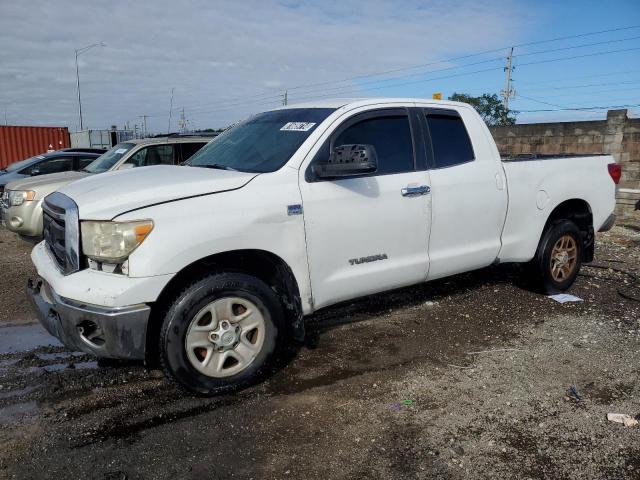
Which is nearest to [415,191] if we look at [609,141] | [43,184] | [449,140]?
[449,140]

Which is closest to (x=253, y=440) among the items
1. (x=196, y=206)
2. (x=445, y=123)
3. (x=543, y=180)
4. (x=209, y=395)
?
(x=209, y=395)

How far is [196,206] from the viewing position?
3131mm

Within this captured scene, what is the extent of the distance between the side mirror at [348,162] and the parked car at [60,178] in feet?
16.5

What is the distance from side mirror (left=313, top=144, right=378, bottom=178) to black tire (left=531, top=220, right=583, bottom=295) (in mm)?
2548

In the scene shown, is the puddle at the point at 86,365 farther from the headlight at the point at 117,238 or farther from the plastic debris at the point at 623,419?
the plastic debris at the point at 623,419

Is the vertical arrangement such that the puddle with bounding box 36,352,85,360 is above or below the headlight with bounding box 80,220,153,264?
below

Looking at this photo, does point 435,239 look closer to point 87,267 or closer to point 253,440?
point 253,440

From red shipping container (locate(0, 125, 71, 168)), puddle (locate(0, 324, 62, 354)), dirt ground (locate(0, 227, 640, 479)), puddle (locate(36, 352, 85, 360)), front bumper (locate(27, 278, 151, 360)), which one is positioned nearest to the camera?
dirt ground (locate(0, 227, 640, 479))

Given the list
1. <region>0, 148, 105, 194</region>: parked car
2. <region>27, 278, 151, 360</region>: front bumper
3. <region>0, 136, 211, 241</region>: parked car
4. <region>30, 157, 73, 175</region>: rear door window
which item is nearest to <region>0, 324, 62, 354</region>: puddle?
<region>27, 278, 151, 360</region>: front bumper

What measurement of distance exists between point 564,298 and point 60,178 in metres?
7.09

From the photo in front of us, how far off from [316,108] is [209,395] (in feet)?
→ 7.36

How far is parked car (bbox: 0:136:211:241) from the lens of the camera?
7.21 m

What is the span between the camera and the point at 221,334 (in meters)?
3.25

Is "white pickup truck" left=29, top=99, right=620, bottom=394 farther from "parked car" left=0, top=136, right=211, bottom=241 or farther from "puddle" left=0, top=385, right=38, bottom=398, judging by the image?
"parked car" left=0, top=136, right=211, bottom=241
